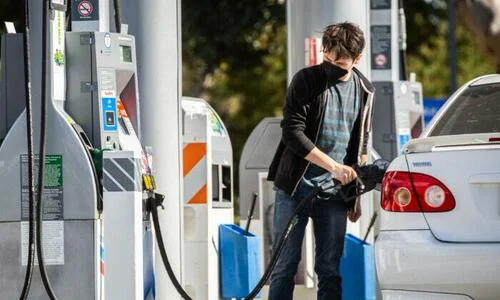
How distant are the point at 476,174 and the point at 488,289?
2.02ft

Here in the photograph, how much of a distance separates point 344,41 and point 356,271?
2.30 metres

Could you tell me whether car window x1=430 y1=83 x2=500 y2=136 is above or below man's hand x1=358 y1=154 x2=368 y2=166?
above

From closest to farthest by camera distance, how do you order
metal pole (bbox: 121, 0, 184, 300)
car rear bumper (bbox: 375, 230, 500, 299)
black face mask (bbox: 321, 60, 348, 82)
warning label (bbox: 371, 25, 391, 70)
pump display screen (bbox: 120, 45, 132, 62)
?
car rear bumper (bbox: 375, 230, 500, 299), pump display screen (bbox: 120, 45, 132, 62), black face mask (bbox: 321, 60, 348, 82), metal pole (bbox: 121, 0, 184, 300), warning label (bbox: 371, 25, 391, 70)

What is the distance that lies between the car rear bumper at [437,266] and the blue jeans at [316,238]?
1.27m

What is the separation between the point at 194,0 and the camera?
20.5 metres

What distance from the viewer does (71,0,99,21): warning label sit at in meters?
Result: 8.62

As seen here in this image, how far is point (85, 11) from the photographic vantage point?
28.3ft

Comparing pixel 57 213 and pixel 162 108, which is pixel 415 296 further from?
pixel 162 108

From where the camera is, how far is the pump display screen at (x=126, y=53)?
859 cm

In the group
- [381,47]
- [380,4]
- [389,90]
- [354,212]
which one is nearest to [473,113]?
[354,212]

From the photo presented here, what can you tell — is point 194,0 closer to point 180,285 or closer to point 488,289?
point 180,285

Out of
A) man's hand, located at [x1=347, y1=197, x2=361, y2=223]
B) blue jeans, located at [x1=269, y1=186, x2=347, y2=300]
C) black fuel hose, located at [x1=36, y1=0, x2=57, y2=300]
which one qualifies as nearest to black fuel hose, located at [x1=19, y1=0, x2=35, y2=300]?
black fuel hose, located at [x1=36, y1=0, x2=57, y2=300]

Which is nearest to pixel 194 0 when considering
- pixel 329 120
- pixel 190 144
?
pixel 190 144

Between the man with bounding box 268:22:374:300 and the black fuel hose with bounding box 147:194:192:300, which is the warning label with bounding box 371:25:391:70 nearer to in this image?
the man with bounding box 268:22:374:300
